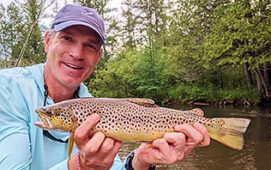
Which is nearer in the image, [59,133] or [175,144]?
[175,144]

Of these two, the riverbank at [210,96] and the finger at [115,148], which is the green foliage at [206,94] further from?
the finger at [115,148]

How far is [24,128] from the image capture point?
2092 millimetres

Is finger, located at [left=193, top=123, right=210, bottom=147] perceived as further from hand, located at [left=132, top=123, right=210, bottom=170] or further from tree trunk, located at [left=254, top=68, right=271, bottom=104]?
tree trunk, located at [left=254, top=68, right=271, bottom=104]

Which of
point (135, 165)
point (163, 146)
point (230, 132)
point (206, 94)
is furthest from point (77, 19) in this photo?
point (206, 94)

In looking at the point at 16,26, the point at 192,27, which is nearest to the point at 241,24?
the point at 192,27

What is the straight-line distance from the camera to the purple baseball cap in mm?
2494

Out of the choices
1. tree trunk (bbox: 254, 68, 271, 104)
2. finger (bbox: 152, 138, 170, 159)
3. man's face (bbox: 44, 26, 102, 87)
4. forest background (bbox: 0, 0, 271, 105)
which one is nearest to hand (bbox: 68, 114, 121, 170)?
finger (bbox: 152, 138, 170, 159)

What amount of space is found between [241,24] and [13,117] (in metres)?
15.0

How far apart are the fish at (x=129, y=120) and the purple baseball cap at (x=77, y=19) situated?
0.94 m

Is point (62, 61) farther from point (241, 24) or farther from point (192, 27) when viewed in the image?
point (192, 27)

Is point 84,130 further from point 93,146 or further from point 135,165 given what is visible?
point 135,165

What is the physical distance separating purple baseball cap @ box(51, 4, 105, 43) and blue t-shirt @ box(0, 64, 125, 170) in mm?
692

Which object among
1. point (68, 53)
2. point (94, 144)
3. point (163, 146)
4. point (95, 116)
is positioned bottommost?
point (163, 146)

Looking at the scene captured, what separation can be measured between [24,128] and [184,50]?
18.2 meters
